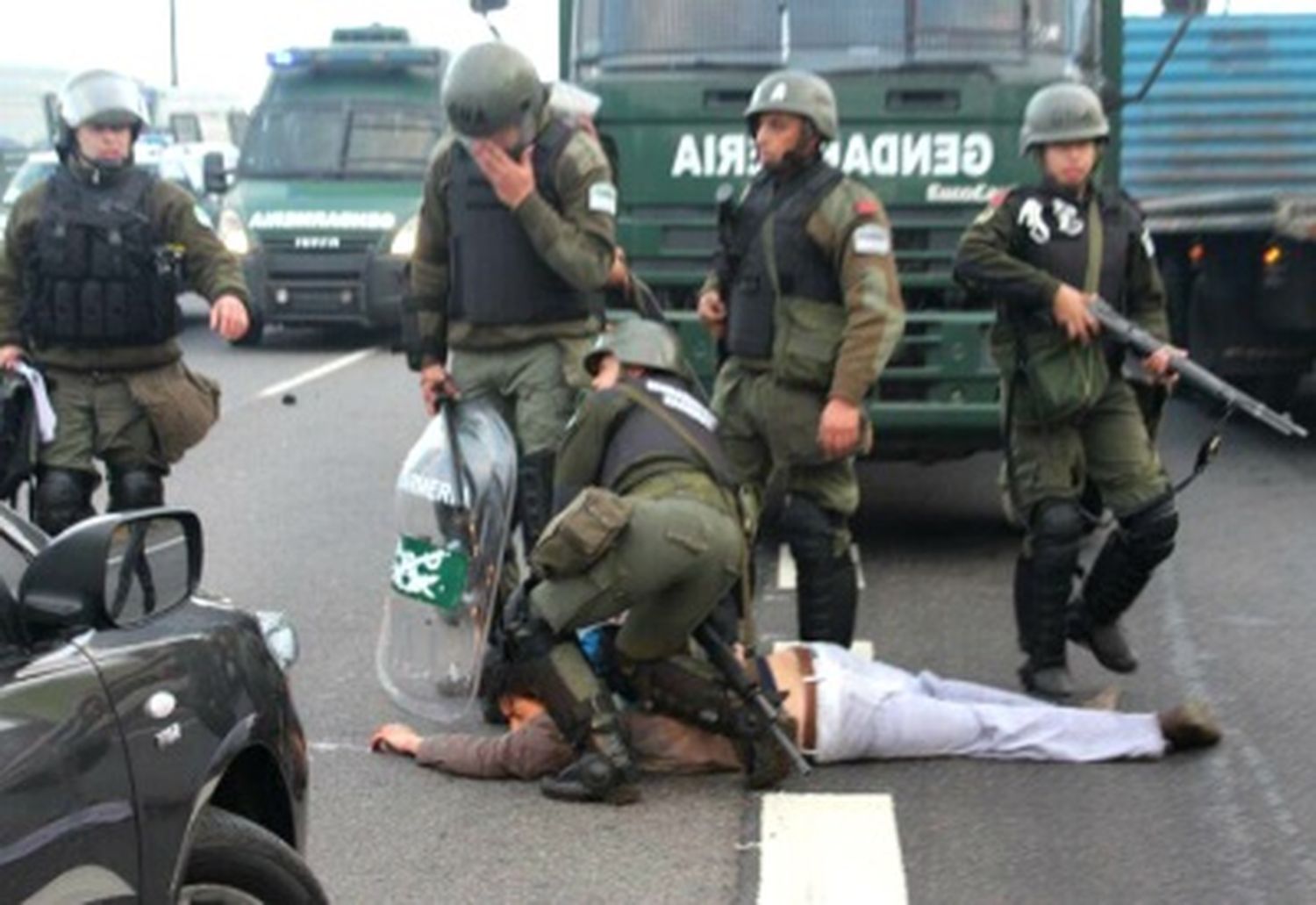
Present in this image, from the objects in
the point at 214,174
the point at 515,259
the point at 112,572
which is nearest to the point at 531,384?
the point at 515,259

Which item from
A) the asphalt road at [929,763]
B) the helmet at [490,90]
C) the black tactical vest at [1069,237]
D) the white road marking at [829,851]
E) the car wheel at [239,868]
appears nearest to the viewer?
the car wheel at [239,868]

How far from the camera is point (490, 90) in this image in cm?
657

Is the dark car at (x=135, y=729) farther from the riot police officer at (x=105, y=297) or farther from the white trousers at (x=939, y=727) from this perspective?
Result: the riot police officer at (x=105, y=297)

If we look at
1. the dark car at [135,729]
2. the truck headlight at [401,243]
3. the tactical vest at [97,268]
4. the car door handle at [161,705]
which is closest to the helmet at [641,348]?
the tactical vest at [97,268]

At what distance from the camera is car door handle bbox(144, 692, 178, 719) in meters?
3.36

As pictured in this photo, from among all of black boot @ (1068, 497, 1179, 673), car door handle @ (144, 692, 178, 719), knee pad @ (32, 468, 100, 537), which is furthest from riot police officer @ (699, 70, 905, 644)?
car door handle @ (144, 692, 178, 719)

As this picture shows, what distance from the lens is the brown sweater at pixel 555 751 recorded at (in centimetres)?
620

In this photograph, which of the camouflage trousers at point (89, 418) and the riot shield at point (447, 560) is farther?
the camouflage trousers at point (89, 418)

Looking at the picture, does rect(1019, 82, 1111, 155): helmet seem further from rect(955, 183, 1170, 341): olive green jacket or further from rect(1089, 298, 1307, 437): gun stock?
rect(1089, 298, 1307, 437): gun stock

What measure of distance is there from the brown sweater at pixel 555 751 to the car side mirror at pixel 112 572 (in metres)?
2.60

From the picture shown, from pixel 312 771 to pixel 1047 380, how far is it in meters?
2.38

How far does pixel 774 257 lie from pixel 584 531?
1.48 metres

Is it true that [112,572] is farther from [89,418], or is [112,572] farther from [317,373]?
[317,373]

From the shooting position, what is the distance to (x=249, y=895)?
365 centimetres
